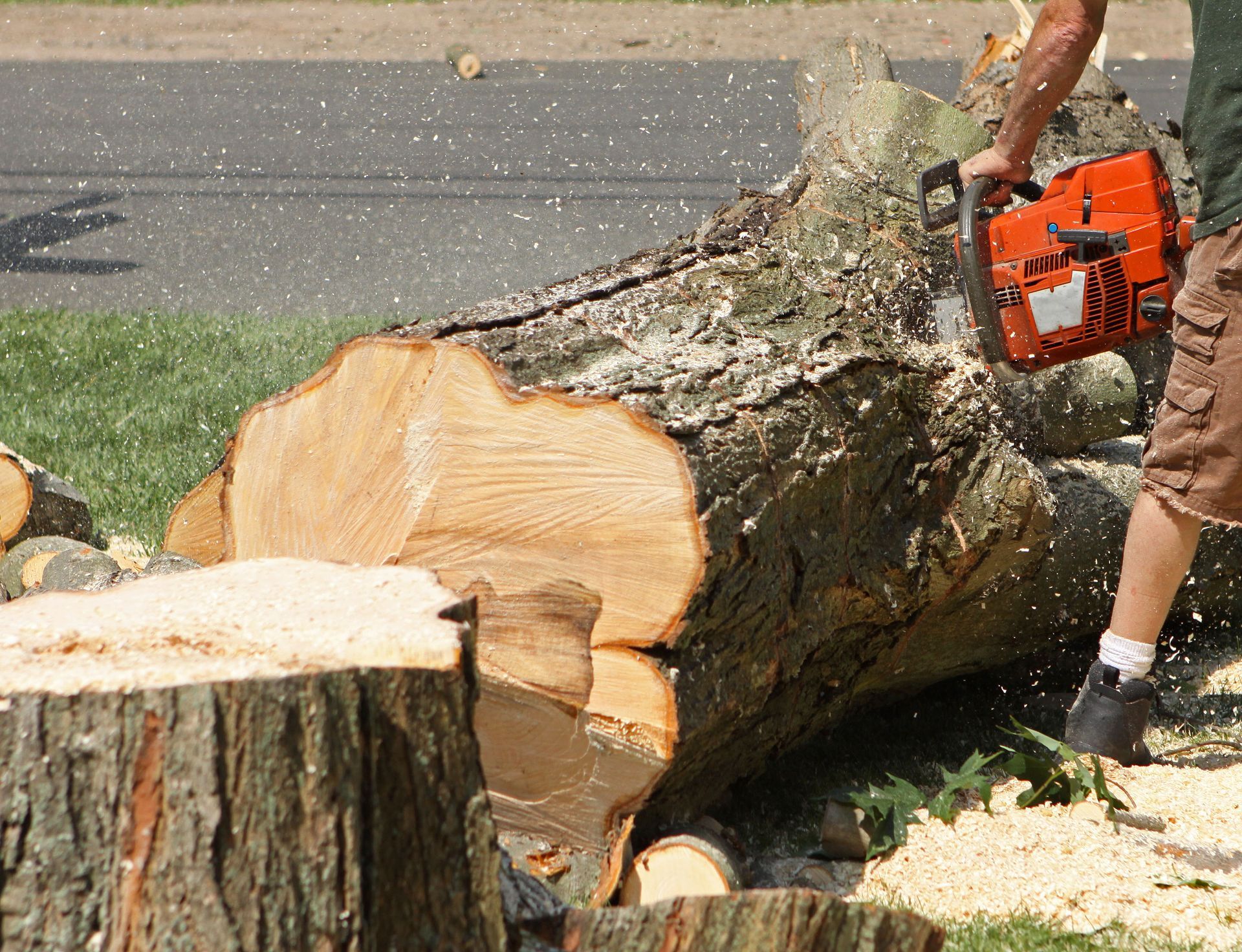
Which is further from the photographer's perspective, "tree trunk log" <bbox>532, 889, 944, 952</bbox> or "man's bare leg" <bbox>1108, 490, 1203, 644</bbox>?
"man's bare leg" <bbox>1108, 490, 1203, 644</bbox>

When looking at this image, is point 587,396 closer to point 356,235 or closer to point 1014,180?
point 1014,180

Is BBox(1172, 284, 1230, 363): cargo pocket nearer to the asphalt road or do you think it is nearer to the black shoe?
the black shoe

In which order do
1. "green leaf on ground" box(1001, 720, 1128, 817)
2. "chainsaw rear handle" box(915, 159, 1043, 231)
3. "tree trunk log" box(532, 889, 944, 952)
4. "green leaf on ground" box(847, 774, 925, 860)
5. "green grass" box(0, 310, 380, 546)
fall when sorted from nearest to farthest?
"tree trunk log" box(532, 889, 944, 952) < "green leaf on ground" box(847, 774, 925, 860) < "green leaf on ground" box(1001, 720, 1128, 817) < "chainsaw rear handle" box(915, 159, 1043, 231) < "green grass" box(0, 310, 380, 546)

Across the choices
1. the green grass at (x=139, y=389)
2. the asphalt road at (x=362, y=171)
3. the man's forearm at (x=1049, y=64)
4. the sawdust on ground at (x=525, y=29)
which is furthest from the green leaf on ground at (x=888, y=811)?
the sawdust on ground at (x=525, y=29)

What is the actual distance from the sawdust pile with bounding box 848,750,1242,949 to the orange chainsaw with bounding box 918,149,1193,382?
3.00 feet

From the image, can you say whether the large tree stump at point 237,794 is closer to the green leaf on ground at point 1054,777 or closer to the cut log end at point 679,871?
the cut log end at point 679,871

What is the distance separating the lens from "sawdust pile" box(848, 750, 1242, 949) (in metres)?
1.86

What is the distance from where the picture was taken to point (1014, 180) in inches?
102

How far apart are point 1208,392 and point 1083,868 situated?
92 cm

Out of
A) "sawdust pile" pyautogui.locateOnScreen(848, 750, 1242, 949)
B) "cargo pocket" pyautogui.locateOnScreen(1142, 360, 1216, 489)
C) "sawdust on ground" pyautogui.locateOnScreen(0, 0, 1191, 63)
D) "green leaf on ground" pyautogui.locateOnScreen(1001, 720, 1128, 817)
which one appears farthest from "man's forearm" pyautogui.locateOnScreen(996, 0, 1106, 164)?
"sawdust on ground" pyautogui.locateOnScreen(0, 0, 1191, 63)

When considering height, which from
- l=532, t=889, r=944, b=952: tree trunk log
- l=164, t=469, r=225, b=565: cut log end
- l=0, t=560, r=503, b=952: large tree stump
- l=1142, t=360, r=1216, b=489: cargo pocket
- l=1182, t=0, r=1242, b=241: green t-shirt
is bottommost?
l=164, t=469, r=225, b=565: cut log end

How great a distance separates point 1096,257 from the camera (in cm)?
239

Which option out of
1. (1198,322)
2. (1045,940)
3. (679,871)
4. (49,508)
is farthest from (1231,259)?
(49,508)

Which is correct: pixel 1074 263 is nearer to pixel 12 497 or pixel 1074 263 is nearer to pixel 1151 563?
pixel 1151 563
